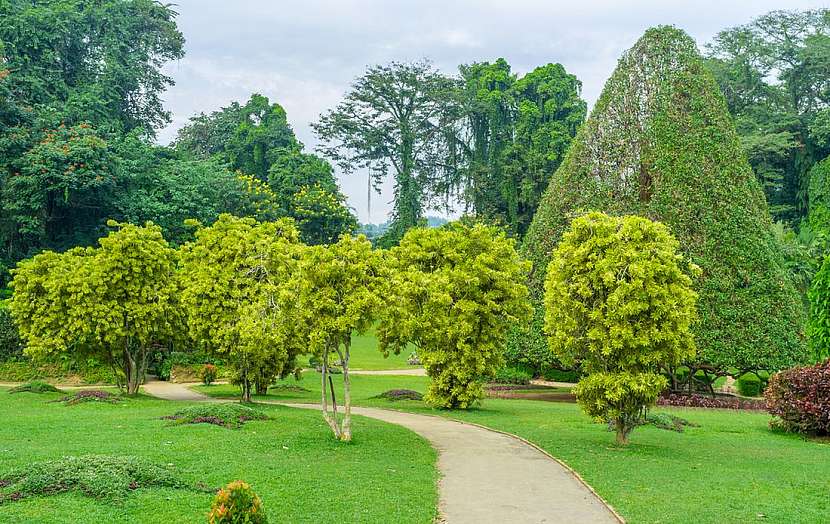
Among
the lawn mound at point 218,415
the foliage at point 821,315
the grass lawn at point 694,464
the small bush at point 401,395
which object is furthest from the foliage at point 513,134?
the lawn mound at point 218,415

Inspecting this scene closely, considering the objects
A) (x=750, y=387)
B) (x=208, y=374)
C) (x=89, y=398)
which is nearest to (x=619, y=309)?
(x=89, y=398)

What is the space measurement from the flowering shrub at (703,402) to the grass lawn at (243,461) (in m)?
11.4

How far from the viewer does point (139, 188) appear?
142 ft

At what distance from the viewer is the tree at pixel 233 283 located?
22031mm

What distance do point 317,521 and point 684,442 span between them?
10.7 metres

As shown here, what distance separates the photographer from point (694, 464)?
1398cm

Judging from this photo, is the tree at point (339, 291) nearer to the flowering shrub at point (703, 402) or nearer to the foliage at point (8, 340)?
the flowering shrub at point (703, 402)

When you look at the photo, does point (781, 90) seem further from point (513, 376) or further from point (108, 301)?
point (108, 301)

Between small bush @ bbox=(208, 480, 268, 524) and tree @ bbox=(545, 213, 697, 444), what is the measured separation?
8.94 meters

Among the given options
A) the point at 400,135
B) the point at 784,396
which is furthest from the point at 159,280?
the point at 400,135

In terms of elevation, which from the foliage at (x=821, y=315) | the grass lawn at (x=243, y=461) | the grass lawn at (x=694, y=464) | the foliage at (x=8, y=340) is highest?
the foliage at (x=821, y=315)

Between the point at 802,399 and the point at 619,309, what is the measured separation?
7.52 metres

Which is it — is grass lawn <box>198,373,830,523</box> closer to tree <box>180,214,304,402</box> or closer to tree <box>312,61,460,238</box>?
tree <box>180,214,304,402</box>

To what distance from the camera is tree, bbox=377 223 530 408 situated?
2092 centimetres
